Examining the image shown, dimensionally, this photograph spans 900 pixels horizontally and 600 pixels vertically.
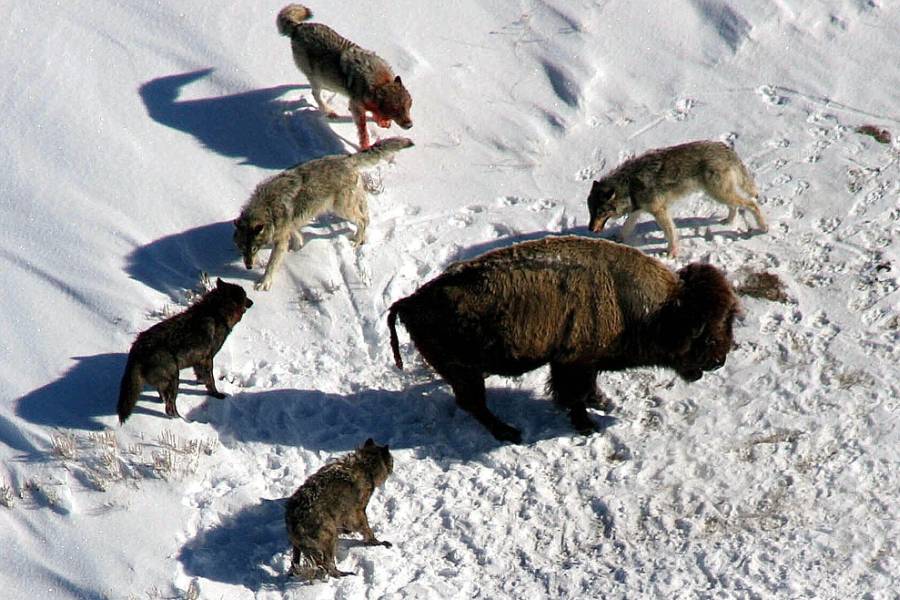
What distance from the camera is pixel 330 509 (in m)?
9.85

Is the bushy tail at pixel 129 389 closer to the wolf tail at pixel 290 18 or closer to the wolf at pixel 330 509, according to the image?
the wolf at pixel 330 509

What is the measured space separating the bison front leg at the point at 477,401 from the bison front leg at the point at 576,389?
0.58 meters

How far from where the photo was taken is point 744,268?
12.8 m

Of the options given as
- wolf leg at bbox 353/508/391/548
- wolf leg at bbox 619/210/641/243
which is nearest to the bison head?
wolf leg at bbox 619/210/641/243

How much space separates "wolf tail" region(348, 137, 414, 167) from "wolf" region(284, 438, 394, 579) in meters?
4.39

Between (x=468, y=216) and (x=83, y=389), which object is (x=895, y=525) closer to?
(x=468, y=216)

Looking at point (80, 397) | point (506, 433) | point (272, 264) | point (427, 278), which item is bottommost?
point (506, 433)

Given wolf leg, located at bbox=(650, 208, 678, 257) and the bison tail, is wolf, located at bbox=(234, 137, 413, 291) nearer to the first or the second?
the bison tail

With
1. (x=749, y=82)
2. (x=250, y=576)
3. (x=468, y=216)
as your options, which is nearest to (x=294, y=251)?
(x=468, y=216)

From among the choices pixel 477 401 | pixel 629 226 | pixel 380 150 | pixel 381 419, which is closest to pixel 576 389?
pixel 477 401

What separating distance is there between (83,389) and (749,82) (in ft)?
31.4

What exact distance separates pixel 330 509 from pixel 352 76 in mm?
6493

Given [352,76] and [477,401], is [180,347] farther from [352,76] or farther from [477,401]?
[352,76]

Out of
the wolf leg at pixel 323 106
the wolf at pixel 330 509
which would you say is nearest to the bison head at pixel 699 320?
the wolf at pixel 330 509
